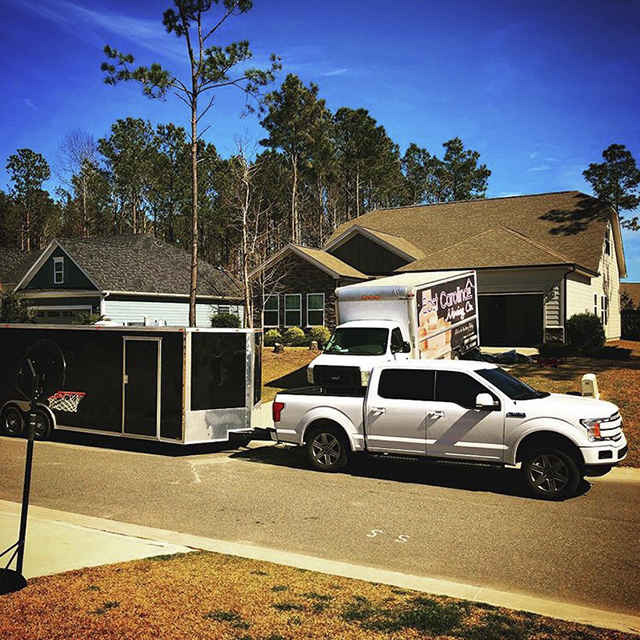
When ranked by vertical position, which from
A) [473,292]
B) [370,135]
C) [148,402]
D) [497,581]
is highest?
[370,135]

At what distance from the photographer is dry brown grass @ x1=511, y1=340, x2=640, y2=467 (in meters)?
14.0

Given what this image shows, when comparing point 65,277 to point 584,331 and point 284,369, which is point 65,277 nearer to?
point 284,369

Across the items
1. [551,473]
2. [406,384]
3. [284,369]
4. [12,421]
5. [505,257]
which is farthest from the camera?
[505,257]

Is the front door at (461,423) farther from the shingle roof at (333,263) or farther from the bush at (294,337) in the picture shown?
the shingle roof at (333,263)

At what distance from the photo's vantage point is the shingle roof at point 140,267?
1439 inches

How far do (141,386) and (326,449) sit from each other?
4288 mm

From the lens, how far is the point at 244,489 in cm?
1052

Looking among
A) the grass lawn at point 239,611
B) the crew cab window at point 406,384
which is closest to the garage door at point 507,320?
the crew cab window at point 406,384

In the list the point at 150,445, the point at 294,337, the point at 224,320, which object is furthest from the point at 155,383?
the point at 224,320

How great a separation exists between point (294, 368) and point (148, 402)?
1229cm

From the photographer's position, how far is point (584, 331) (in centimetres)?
2770

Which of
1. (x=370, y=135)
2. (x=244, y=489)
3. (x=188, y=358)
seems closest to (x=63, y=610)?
(x=244, y=489)

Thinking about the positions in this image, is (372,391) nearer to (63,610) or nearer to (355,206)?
(63,610)

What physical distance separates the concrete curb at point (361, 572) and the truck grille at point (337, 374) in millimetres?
8297
